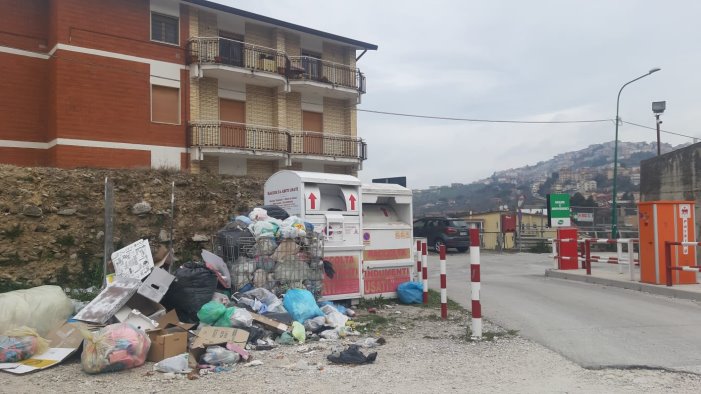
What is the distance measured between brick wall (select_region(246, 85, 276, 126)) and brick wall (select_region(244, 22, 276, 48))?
7.29 feet

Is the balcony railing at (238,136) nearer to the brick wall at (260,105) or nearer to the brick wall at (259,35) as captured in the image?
the brick wall at (260,105)

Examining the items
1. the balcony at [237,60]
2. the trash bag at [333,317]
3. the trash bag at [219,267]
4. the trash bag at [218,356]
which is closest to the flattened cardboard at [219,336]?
the trash bag at [218,356]

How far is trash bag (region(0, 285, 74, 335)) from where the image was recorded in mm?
5841

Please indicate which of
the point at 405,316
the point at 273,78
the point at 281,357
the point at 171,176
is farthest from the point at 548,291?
the point at 273,78

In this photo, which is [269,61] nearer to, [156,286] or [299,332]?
[156,286]

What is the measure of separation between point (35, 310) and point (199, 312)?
192 centimetres

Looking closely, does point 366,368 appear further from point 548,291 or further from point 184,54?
point 184,54

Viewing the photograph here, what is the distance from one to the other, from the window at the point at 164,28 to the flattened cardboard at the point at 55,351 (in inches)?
772

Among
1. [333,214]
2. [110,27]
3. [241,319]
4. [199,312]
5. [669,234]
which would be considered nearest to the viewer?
[241,319]

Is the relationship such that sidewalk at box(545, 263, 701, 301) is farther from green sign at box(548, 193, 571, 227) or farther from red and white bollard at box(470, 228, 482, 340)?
green sign at box(548, 193, 571, 227)

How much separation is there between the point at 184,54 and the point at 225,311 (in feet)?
64.8

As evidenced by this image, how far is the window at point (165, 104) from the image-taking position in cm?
2255

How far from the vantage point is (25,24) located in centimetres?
2072

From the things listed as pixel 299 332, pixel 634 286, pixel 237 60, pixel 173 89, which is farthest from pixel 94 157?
pixel 634 286
